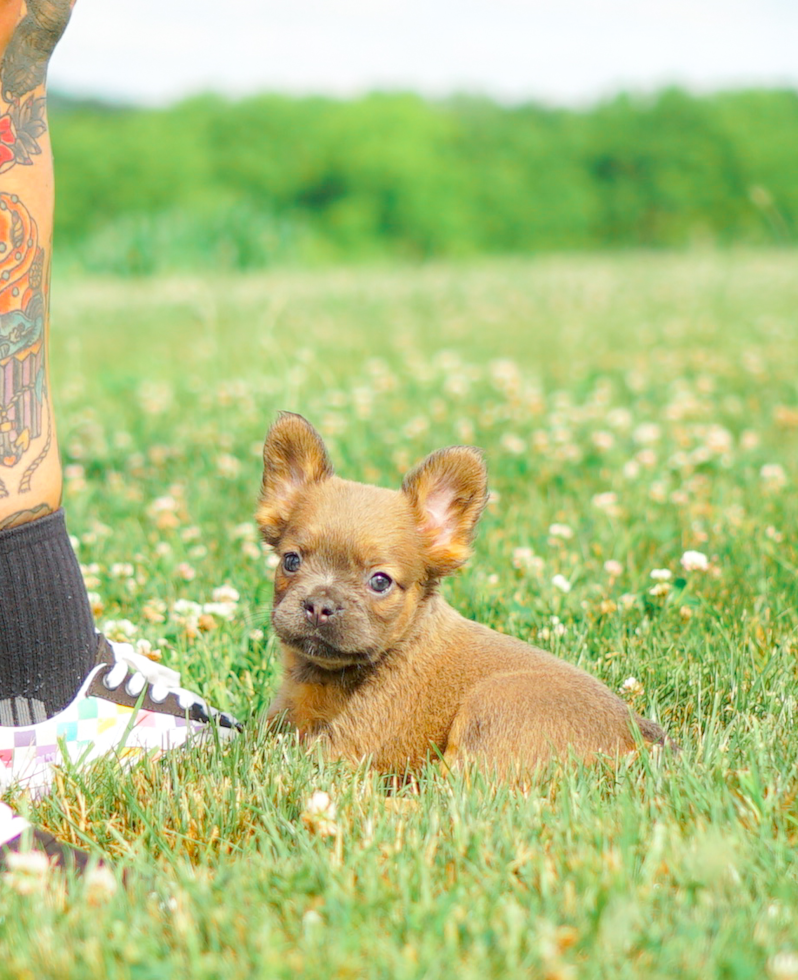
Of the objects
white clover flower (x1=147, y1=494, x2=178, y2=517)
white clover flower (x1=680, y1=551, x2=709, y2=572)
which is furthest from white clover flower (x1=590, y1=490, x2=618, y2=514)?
white clover flower (x1=147, y1=494, x2=178, y2=517)

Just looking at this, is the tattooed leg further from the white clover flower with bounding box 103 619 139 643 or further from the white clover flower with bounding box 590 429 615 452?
the white clover flower with bounding box 590 429 615 452

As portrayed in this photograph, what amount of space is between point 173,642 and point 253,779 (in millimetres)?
1179

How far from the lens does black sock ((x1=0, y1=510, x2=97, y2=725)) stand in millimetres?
2854

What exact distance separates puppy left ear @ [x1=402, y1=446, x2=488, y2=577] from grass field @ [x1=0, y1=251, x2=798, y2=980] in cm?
59

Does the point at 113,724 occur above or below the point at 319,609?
below

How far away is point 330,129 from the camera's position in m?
52.0

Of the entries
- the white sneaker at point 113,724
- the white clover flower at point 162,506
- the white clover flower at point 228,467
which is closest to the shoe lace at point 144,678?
the white sneaker at point 113,724

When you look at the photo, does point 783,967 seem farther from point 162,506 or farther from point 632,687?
point 162,506

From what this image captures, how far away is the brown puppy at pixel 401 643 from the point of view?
2877mm

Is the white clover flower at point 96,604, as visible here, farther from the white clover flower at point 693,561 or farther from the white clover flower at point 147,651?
the white clover flower at point 693,561

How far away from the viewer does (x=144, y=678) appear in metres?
3.18

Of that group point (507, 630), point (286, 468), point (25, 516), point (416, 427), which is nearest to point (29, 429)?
point (25, 516)

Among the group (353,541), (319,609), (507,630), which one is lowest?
(507,630)

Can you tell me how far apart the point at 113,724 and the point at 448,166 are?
2065 inches
